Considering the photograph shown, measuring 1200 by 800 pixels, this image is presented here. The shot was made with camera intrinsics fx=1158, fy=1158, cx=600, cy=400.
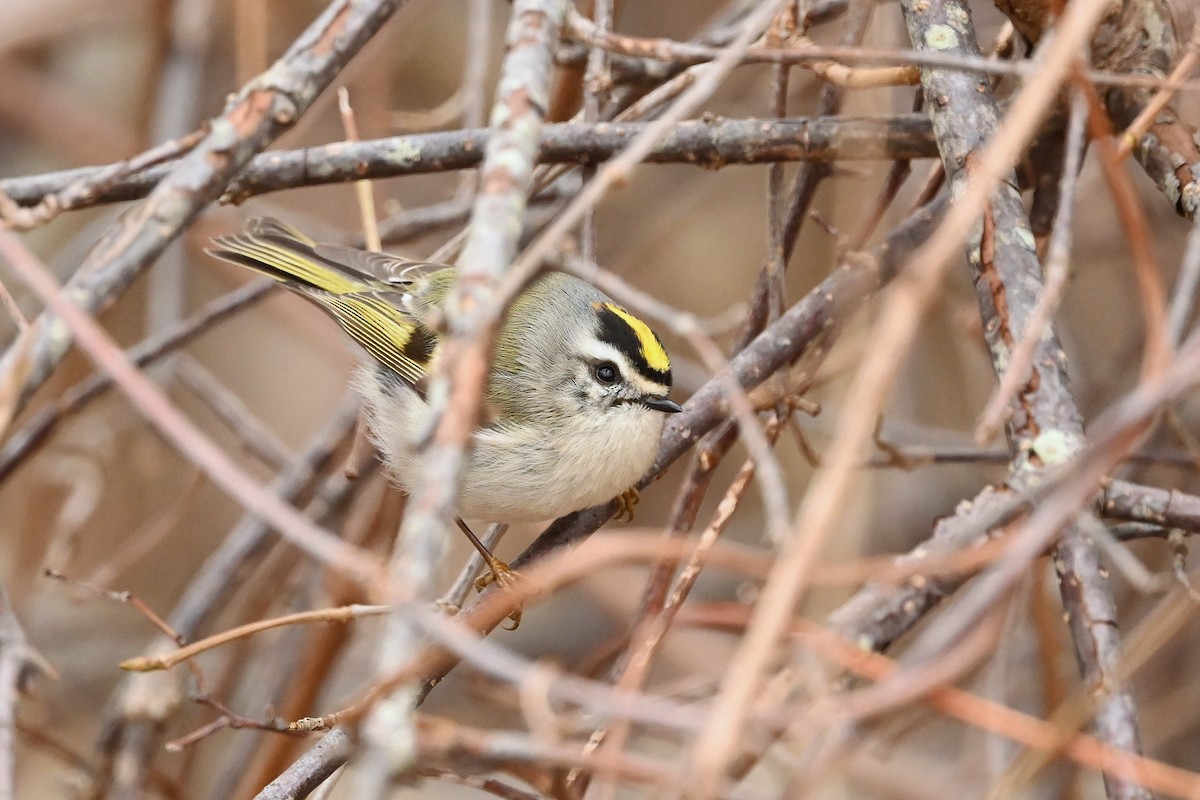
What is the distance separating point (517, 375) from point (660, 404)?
426mm

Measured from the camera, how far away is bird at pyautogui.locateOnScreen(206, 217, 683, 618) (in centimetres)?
258

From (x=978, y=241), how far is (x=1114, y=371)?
2.09 m

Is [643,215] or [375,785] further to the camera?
[643,215]

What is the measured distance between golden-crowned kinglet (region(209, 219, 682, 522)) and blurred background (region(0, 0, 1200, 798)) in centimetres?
37

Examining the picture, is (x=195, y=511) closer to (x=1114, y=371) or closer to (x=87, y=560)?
(x=87, y=560)

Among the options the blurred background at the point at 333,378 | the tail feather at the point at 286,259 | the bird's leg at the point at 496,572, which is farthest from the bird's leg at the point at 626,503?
the tail feather at the point at 286,259

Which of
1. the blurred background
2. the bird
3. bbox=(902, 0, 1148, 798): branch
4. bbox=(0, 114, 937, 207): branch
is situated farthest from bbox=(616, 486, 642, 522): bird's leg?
bbox=(902, 0, 1148, 798): branch

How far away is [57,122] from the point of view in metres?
4.57

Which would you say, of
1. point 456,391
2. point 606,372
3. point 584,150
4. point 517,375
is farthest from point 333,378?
point 456,391

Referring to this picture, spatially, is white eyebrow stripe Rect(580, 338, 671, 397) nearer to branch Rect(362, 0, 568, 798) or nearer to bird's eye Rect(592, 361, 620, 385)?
bird's eye Rect(592, 361, 620, 385)

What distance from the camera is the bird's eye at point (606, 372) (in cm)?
280

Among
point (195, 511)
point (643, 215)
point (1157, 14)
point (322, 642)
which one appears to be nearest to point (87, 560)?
point (195, 511)

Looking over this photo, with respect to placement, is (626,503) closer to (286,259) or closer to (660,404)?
(660,404)

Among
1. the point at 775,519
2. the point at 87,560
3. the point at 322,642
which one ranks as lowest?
the point at 775,519
